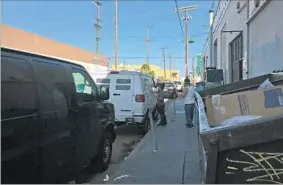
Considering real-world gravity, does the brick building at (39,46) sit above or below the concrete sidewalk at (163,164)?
above

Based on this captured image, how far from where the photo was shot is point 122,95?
13867 mm

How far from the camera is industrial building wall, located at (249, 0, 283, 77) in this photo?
1010cm

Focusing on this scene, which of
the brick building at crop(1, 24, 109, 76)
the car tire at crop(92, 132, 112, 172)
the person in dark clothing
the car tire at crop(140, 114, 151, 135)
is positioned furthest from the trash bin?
the brick building at crop(1, 24, 109, 76)

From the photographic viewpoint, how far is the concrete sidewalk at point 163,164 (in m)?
6.76

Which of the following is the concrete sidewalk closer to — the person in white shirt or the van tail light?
the van tail light

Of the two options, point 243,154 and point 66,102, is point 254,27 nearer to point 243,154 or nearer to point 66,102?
point 66,102

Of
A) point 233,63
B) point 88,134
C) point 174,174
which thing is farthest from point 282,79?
point 233,63

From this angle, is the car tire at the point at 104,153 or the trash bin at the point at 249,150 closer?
the trash bin at the point at 249,150

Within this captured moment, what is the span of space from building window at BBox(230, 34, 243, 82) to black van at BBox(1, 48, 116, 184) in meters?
12.1

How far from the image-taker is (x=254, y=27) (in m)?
13.5

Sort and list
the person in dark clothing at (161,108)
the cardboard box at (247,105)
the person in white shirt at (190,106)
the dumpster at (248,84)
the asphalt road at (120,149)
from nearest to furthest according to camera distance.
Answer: the cardboard box at (247,105) < the dumpster at (248,84) < the asphalt road at (120,149) < the person in white shirt at (190,106) < the person in dark clothing at (161,108)

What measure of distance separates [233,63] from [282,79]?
14.9 m

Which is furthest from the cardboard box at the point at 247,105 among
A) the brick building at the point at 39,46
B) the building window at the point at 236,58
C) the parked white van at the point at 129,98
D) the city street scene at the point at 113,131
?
the brick building at the point at 39,46

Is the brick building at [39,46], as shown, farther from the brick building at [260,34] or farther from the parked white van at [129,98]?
the brick building at [260,34]
